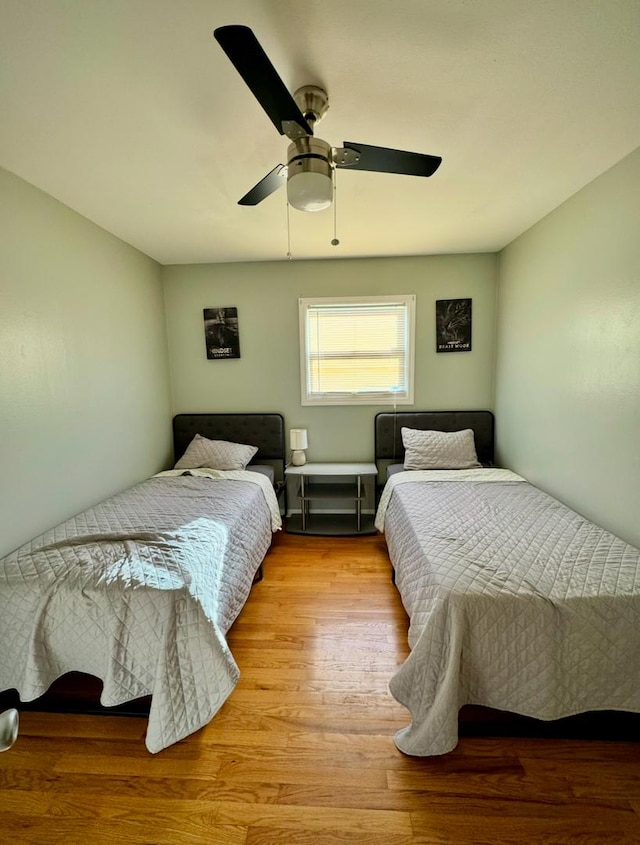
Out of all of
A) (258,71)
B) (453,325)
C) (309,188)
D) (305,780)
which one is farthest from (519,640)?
(453,325)

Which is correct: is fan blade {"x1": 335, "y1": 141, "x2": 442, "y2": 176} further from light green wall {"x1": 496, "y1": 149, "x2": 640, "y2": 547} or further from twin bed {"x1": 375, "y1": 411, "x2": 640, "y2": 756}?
twin bed {"x1": 375, "y1": 411, "x2": 640, "y2": 756}

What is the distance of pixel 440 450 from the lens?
3.15 meters

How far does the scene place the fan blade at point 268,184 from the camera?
1541 millimetres

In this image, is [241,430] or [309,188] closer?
[309,188]

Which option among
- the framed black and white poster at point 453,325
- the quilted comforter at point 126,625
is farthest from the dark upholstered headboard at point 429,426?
the quilted comforter at point 126,625

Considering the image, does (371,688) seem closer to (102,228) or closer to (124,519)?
(124,519)

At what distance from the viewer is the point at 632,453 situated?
6.05 feet

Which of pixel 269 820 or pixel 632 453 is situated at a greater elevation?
pixel 632 453

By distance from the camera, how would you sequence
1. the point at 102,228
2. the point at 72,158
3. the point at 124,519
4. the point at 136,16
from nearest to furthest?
1. the point at 136,16
2. the point at 72,158
3. the point at 124,519
4. the point at 102,228

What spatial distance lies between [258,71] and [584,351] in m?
2.21

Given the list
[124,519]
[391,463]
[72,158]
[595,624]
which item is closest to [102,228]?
[72,158]

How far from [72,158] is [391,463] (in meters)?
3.12

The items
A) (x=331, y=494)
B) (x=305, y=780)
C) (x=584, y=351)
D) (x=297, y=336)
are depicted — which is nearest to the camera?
(x=305, y=780)

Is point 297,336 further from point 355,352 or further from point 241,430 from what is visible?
point 241,430
